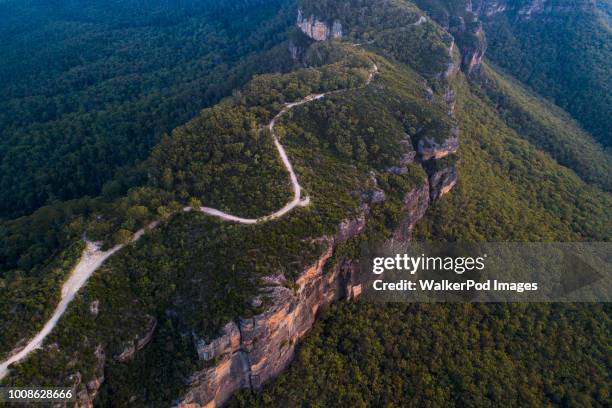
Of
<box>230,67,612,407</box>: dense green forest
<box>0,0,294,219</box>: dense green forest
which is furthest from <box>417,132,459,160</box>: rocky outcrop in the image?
<box>0,0,294,219</box>: dense green forest

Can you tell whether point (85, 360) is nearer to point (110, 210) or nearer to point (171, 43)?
point (110, 210)

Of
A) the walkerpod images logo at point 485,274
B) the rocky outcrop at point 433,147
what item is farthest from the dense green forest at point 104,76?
the rocky outcrop at point 433,147

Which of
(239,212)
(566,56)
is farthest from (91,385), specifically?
(566,56)

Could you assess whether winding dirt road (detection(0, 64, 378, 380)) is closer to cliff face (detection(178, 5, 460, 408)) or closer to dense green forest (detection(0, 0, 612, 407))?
dense green forest (detection(0, 0, 612, 407))

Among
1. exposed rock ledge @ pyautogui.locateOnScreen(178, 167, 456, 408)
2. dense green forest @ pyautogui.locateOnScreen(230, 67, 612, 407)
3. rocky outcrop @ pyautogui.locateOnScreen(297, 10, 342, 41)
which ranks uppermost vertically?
rocky outcrop @ pyautogui.locateOnScreen(297, 10, 342, 41)

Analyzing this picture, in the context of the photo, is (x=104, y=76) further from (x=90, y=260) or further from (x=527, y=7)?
(x=527, y=7)

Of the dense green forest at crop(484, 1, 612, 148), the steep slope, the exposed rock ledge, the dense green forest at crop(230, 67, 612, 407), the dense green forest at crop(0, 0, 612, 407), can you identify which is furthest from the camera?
the dense green forest at crop(484, 1, 612, 148)
